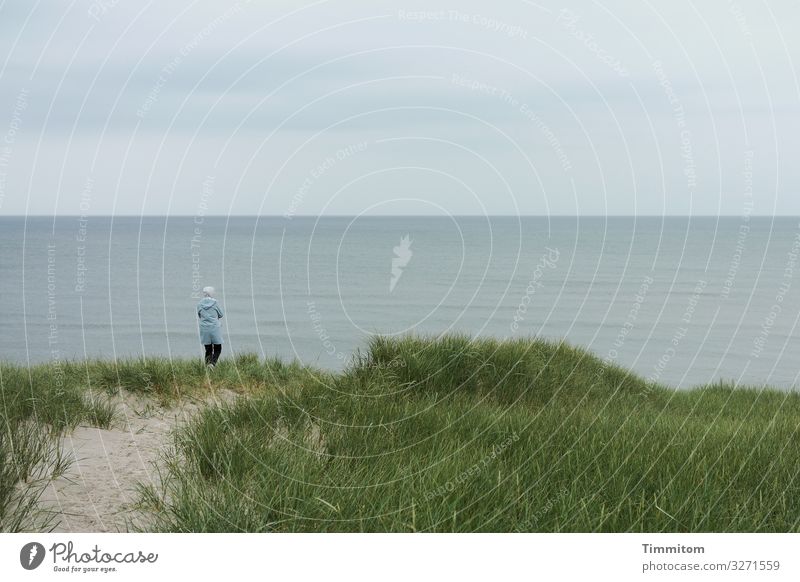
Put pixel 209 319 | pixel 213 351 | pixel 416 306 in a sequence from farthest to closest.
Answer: pixel 416 306, pixel 213 351, pixel 209 319

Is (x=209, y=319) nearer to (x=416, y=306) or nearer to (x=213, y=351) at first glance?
(x=213, y=351)

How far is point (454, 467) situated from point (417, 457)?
362mm

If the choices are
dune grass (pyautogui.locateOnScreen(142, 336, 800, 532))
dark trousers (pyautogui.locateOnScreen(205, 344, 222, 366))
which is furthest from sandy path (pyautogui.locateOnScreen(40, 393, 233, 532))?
dark trousers (pyautogui.locateOnScreen(205, 344, 222, 366))

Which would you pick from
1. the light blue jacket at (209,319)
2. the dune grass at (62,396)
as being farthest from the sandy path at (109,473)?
the light blue jacket at (209,319)

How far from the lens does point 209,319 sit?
42.2ft

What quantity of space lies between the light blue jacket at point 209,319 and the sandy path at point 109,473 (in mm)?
5609

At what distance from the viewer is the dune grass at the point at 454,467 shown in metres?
4.32

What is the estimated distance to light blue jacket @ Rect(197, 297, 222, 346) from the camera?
12859 mm

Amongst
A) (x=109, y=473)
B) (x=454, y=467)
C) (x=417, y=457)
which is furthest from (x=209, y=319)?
(x=454, y=467)

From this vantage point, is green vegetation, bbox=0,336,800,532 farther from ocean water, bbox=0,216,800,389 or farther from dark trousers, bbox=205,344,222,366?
dark trousers, bbox=205,344,222,366

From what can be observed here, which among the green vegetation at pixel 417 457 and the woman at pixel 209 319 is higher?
the woman at pixel 209 319

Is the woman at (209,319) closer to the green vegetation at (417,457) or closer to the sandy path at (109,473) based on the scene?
the green vegetation at (417,457)

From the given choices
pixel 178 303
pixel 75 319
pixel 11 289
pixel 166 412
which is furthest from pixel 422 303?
pixel 166 412
